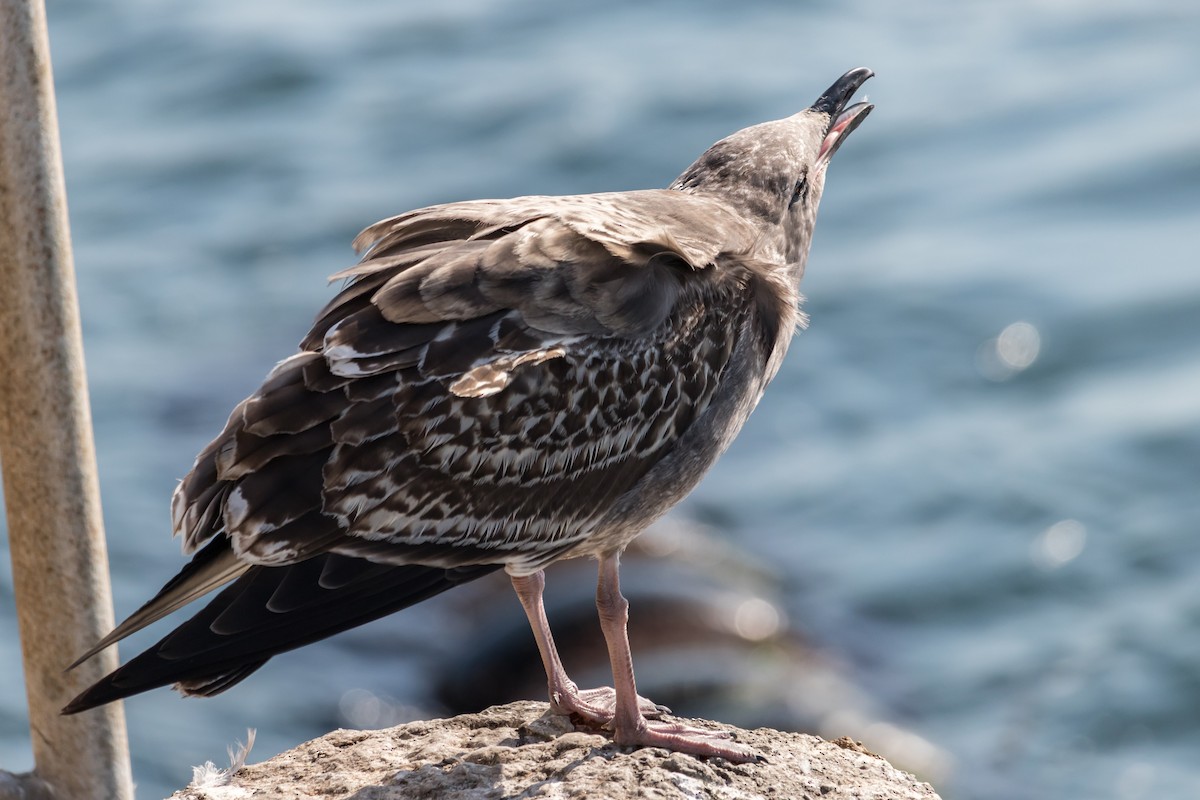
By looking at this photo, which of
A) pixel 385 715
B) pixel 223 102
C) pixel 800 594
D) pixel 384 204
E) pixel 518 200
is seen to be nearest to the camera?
pixel 518 200

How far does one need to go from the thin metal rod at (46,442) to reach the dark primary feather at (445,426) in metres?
1.90

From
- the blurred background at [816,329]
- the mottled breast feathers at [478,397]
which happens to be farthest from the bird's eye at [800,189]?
the blurred background at [816,329]

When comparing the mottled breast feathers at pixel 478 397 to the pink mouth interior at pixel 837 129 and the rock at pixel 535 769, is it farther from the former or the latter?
the pink mouth interior at pixel 837 129

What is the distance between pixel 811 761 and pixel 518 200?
9.39ft

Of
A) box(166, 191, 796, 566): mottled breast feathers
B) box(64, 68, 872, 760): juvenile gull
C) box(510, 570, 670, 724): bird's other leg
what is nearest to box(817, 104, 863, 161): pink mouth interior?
box(64, 68, 872, 760): juvenile gull

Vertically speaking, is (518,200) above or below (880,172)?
below

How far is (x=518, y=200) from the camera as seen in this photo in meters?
7.76

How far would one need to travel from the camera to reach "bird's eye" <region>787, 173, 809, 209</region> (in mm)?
8516

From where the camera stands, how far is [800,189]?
8.58m

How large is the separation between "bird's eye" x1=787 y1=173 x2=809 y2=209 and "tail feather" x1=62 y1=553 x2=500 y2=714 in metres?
2.96

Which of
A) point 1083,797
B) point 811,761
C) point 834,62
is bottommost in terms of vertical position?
point 1083,797

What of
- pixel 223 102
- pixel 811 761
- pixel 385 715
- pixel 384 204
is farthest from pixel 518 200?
pixel 223 102

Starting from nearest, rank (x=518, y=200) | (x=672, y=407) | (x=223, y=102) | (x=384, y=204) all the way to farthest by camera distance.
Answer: (x=672, y=407) < (x=518, y=200) < (x=384, y=204) < (x=223, y=102)

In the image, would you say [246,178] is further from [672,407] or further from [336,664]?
[672,407]
